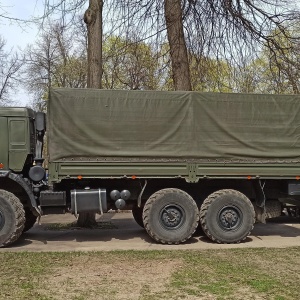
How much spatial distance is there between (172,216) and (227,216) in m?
1.11

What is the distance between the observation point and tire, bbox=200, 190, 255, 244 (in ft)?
30.2

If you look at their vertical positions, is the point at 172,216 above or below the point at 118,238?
above

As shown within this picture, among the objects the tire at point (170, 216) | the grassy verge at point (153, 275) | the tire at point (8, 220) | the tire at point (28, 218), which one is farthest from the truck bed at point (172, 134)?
the tire at point (28, 218)

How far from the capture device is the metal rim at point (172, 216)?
30.0ft

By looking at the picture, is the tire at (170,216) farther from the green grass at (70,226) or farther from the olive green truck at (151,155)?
the green grass at (70,226)

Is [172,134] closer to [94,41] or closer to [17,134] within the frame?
[17,134]

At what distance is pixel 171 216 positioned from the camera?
912cm

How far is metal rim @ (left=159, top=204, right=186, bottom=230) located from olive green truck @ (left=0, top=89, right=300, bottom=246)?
2cm

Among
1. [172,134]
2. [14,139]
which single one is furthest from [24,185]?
[172,134]

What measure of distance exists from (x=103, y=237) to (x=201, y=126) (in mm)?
3304

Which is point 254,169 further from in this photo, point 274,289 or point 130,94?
point 274,289

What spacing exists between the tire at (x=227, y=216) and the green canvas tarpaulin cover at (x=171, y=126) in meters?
0.78

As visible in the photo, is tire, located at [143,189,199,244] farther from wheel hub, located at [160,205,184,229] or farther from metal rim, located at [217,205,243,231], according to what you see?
metal rim, located at [217,205,243,231]

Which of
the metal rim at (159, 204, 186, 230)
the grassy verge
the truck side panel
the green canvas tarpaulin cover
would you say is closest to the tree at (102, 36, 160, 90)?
the green canvas tarpaulin cover
